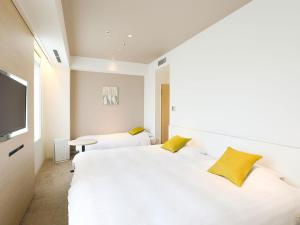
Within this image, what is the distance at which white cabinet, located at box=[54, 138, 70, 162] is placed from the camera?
425 centimetres

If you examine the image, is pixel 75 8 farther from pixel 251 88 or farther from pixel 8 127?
pixel 251 88

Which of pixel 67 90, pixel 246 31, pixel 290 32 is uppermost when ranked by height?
pixel 246 31

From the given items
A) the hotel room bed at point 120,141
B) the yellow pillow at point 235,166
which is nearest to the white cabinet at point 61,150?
the hotel room bed at point 120,141

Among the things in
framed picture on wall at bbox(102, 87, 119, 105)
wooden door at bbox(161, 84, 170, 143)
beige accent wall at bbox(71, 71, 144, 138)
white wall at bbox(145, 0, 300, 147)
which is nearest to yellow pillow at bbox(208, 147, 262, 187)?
white wall at bbox(145, 0, 300, 147)

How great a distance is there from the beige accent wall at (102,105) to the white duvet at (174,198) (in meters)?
2.98

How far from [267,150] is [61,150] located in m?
4.38

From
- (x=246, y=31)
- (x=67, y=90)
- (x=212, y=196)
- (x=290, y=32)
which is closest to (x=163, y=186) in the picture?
(x=212, y=196)

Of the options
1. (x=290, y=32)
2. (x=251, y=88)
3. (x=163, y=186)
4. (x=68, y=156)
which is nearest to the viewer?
(x=163, y=186)

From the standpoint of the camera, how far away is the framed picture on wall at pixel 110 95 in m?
5.16

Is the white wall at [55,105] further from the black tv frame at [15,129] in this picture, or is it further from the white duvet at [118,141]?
the black tv frame at [15,129]

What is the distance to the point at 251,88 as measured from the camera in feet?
7.33

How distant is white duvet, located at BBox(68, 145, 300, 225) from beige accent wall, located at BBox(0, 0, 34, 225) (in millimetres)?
618

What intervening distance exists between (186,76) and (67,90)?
10.5 ft

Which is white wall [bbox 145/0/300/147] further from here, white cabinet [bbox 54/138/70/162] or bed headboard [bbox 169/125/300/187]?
white cabinet [bbox 54/138/70/162]
